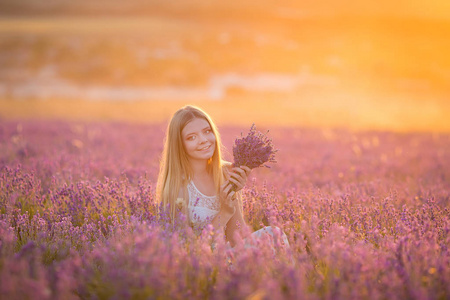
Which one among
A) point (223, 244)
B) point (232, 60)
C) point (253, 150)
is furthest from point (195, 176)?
point (232, 60)

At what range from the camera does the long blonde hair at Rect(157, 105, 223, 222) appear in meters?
3.10

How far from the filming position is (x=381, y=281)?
6.93ft

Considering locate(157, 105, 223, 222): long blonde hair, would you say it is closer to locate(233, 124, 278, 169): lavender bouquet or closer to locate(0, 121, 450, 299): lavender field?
locate(0, 121, 450, 299): lavender field

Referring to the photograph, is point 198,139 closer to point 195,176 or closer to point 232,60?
Answer: point 195,176

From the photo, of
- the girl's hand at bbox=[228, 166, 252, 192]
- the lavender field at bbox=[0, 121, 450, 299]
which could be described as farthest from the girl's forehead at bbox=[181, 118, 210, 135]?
the lavender field at bbox=[0, 121, 450, 299]

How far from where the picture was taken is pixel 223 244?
2.21m

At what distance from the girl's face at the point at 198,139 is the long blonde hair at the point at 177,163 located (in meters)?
0.05

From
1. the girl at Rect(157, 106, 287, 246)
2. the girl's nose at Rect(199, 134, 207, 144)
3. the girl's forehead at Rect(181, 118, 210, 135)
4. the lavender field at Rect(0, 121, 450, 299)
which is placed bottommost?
the lavender field at Rect(0, 121, 450, 299)

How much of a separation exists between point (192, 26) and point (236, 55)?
15672mm

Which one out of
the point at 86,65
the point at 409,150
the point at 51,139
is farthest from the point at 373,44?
the point at 51,139

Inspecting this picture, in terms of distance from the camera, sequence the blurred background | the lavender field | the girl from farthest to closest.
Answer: the blurred background < the girl < the lavender field

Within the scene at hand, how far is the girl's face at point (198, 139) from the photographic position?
3.11 meters

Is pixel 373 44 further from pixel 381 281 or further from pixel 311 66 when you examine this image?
pixel 381 281

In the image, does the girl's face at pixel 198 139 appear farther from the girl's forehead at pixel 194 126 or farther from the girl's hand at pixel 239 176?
the girl's hand at pixel 239 176
